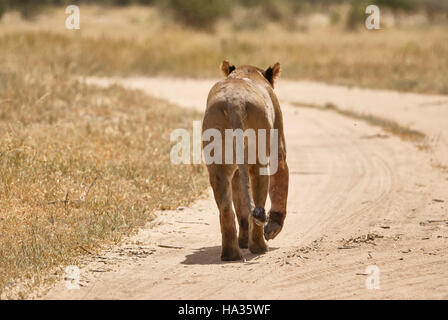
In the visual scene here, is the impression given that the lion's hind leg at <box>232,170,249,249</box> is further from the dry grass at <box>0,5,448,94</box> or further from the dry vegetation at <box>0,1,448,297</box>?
the dry grass at <box>0,5,448,94</box>

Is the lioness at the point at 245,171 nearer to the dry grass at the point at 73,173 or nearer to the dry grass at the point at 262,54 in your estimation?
the dry grass at the point at 73,173

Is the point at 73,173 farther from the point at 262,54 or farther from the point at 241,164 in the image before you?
the point at 262,54

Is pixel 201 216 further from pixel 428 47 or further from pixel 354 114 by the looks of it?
pixel 428 47

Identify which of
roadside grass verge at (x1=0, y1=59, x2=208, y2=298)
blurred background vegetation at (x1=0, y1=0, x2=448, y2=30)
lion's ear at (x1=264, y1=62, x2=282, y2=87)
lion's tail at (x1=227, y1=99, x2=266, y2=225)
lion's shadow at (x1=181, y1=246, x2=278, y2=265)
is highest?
blurred background vegetation at (x1=0, y1=0, x2=448, y2=30)

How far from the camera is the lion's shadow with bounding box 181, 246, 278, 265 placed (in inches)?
257

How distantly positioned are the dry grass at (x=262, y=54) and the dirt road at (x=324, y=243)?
32.9ft

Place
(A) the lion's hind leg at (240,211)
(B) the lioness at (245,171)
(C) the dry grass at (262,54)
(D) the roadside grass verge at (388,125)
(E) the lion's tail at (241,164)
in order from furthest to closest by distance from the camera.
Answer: (C) the dry grass at (262,54) → (D) the roadside grass verge at (388,125) → (A) the lion's hind leg at (240,211) → (B) the lioness at (245,171) → (E) the lion's tail at (241,164)

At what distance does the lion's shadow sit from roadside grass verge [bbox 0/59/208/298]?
798 millimetres

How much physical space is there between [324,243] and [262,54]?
21.0 m

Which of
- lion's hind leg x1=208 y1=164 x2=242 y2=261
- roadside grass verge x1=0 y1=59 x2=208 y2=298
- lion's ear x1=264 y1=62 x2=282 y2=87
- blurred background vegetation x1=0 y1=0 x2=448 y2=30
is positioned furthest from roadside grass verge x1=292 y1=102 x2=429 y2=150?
blurred background vegetation x1=0 y1=0 x2=448 y2=30

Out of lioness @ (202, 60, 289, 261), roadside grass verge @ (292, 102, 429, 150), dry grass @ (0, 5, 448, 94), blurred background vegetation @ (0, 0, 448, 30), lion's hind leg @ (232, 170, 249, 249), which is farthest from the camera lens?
blurred background vegetation @ (0, 0, 448, 30)

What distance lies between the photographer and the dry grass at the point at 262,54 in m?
23.3

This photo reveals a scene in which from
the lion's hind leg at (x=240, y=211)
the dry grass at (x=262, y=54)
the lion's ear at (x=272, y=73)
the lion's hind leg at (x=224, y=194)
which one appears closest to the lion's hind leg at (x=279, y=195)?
the lion's hind leg at (x=240, y=211)

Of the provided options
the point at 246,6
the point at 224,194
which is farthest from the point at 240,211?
the point at 246,6
